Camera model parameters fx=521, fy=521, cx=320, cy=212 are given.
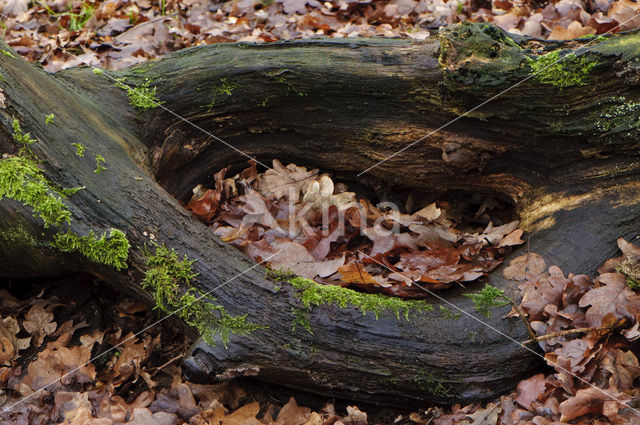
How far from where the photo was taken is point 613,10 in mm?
4930

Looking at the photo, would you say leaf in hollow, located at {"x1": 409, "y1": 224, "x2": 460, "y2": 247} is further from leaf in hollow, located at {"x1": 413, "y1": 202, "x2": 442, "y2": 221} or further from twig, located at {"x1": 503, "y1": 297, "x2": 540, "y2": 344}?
twig, located at {"x1": 503, "y1": 297, "x2": 540, "y2": 344}

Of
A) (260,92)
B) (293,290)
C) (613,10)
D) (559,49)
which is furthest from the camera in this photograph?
(613,10)

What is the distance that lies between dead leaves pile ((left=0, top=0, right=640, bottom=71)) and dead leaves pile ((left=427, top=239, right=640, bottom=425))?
301 cm

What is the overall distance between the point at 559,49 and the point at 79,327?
3.57 metres

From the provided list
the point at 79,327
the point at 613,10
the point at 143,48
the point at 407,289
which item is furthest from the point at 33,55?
the point at 613,10

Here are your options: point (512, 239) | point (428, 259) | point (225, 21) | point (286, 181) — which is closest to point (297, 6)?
point (225, 21)

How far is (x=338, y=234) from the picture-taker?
373 centimetres

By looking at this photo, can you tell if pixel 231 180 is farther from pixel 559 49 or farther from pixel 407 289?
pixel 559 49

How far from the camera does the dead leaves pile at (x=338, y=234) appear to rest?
327 centimetres

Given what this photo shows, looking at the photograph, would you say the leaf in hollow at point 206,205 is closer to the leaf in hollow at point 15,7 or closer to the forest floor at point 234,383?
the forest floor at point 234,383

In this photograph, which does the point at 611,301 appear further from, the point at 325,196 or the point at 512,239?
the point at 325,196

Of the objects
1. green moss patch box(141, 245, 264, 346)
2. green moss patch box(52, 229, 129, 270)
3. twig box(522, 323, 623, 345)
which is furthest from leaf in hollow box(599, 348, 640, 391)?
green moss patch box(52, 229, 129, 270)

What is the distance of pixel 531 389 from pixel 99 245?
2457 mm

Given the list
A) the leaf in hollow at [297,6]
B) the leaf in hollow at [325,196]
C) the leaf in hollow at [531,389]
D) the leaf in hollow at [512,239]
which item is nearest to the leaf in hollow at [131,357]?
A: the leaf in hollow at [325,196]
